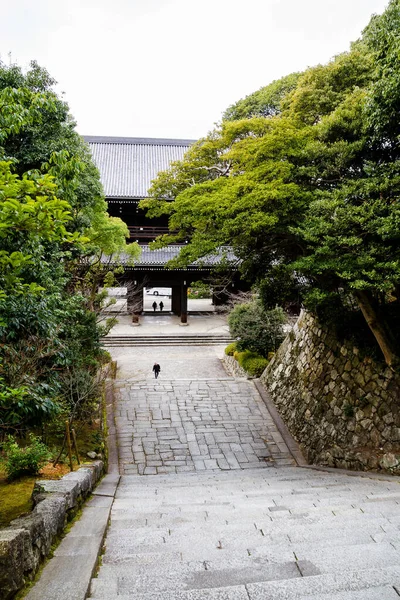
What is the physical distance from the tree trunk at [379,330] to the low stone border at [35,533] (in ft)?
21.8

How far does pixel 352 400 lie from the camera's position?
32.2ft

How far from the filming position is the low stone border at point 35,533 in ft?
8.94

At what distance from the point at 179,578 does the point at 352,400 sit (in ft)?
25.6

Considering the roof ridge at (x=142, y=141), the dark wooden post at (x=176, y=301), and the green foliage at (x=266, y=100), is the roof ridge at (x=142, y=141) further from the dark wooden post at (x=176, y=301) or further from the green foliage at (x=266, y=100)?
the dark wooden post at (x=176, y=301)

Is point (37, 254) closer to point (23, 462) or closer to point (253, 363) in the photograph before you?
point (23, 462)

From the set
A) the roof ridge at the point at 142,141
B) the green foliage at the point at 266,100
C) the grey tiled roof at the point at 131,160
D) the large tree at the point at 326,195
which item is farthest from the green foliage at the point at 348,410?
the roof ridge at the point at 142,141

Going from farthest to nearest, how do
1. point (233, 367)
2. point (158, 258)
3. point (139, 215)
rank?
point (139, 215)
point (158, 258)
point (233, 367)

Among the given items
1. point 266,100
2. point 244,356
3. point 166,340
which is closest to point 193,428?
point 244,356

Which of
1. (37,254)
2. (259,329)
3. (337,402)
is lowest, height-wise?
(337,402)

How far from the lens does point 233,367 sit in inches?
729

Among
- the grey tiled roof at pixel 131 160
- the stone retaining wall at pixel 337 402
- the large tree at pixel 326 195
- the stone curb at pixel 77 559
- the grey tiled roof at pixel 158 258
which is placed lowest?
the stone retaining wall at pixel 337 402

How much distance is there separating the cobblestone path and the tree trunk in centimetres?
394

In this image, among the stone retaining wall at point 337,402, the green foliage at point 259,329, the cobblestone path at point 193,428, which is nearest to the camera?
the stone retaining wall at point 337,402

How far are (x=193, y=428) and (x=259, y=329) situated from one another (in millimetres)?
6386
